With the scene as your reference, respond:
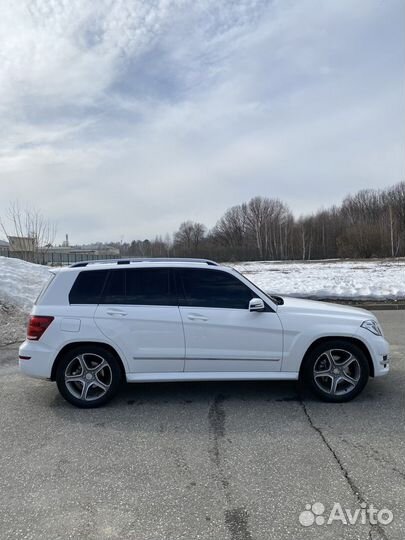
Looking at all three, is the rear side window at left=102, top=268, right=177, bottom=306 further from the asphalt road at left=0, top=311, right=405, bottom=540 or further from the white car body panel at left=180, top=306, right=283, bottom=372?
the asphalt road at left=0, top=311, right=405, bottom=540

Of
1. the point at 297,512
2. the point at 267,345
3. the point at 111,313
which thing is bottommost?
the point at 297,512

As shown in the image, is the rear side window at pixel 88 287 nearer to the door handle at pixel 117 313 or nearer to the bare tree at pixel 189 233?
the door handle at pixel 117 313

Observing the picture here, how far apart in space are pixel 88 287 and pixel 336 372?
3.12m

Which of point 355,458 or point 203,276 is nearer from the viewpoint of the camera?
point 355,458

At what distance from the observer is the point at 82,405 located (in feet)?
15.2

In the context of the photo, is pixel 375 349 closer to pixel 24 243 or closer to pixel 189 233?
pixel 24 243

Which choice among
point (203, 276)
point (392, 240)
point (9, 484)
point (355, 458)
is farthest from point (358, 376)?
point (392, 240)

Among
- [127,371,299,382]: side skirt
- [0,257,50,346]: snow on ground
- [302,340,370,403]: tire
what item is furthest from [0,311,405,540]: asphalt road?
[0,257,50,346]: snow on ground

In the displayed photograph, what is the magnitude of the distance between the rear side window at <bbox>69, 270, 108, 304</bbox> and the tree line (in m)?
61.0

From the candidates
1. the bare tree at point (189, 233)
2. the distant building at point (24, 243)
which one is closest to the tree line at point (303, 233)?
the bare tree at point (189, 233)

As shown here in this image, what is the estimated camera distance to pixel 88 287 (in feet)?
15.8

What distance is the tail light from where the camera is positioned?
15.1 ft

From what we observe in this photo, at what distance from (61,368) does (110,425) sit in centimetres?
94

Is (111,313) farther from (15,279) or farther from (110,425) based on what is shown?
(15,279)
